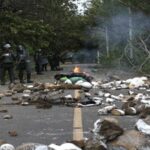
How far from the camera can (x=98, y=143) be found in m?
6.99

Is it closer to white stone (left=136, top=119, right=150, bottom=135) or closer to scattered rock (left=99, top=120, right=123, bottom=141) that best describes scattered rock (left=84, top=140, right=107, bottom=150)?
scattered rock (left=99, top=120, right=123, bottom=141)

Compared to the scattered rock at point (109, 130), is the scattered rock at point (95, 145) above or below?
below

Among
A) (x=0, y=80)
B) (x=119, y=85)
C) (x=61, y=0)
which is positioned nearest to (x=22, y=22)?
(x=61, y=0)

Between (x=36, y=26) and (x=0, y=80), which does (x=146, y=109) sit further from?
(x=36, y=26)

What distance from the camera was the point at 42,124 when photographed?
1035 centimetres

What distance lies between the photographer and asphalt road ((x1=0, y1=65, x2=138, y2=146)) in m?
8.68

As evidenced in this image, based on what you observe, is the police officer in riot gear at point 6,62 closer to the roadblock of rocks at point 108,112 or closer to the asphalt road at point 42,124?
the roadblock of rocks at point 108,112

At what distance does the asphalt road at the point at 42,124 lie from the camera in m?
8.68

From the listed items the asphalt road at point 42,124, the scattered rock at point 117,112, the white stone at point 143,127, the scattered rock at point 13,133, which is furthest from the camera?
the scattered rock at point 117,112

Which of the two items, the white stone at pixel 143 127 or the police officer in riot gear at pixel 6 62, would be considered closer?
the white stone at pixel 143 127

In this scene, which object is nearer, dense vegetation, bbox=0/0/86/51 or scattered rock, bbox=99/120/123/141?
scattered rock, bbox=99/120/123/141

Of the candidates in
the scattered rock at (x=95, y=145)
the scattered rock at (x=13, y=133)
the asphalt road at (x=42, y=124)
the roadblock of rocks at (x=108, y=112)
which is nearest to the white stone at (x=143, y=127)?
the roadblock of rocks at (x=108, y=112)

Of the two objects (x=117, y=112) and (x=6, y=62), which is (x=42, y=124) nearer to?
(x=117, y=112)

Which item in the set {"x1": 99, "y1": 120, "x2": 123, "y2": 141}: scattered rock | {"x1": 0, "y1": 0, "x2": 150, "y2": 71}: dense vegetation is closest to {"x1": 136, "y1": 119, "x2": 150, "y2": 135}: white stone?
{"x1": 99, "y1": 120, "x2": 123, "y2": 141}: scattered rock
